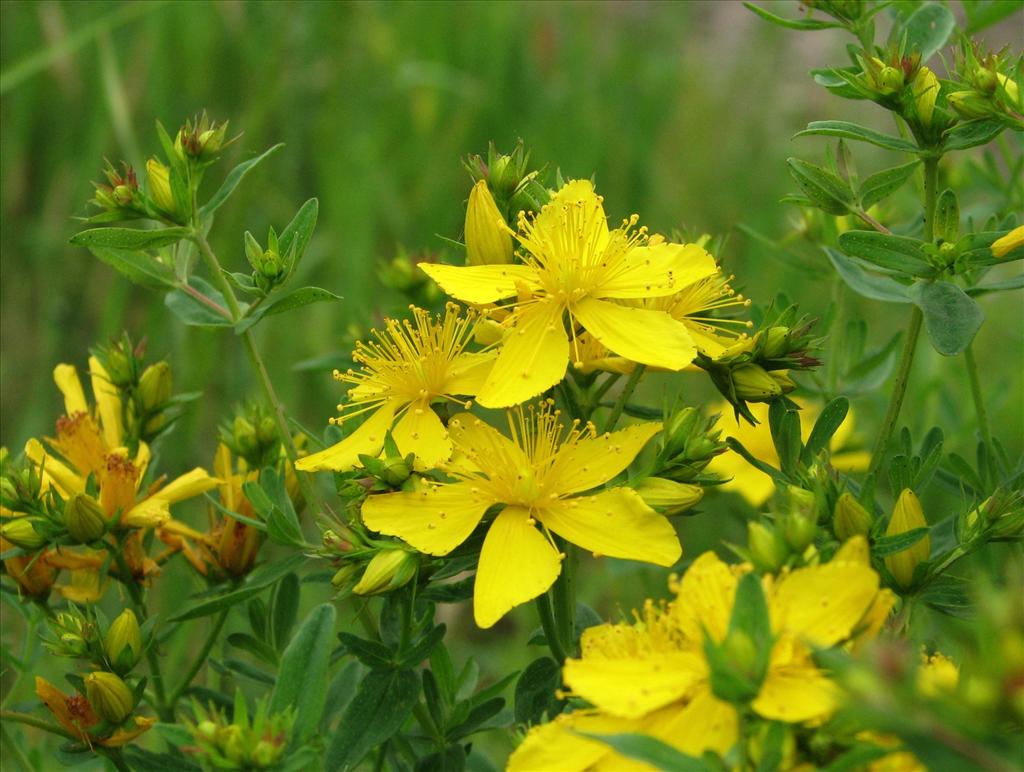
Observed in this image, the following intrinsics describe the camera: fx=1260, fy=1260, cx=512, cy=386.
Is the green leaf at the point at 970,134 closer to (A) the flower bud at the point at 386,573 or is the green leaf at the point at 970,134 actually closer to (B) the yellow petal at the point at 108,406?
(A) the flower bud at the point at 386,573

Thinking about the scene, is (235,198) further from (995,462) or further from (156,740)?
(995,462)

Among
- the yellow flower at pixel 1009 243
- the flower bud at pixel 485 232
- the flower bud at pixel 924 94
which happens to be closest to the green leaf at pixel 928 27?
the flower bud at pixel 924 94

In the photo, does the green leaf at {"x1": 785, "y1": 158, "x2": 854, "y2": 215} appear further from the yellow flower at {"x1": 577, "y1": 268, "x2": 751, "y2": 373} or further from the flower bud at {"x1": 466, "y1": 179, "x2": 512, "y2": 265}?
the flower bud at {"x1": 466, "y1": 179, "x2": 512, "y2": 265}

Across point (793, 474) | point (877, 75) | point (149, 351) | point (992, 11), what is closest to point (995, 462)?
point (793, 474)

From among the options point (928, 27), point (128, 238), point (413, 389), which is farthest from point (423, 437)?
point (928, 27)

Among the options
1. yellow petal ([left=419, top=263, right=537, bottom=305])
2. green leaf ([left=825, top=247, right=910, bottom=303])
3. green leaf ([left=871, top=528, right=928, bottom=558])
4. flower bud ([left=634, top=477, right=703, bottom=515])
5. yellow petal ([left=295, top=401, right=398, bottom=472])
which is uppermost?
yellow petal ([left=419, top=263, right=537, bottom=305])

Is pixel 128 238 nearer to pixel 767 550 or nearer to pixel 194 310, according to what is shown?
pixel 194 310

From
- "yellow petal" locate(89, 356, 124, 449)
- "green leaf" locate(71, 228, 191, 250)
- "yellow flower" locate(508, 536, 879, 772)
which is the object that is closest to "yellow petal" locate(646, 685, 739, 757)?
"yellow flower" locate(508, 536, 879, 772)
